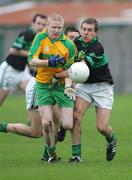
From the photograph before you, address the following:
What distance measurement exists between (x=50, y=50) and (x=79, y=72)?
671mm

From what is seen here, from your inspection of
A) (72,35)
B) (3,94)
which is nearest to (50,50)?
(72,35)

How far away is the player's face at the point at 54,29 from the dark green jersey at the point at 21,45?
6001 mm

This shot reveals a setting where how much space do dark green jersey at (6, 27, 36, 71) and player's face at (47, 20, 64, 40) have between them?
6.00m

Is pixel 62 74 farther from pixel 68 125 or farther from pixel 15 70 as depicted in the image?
pixel 15 70

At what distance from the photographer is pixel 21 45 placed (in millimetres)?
20078

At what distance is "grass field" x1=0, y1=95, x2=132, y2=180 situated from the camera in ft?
39.7

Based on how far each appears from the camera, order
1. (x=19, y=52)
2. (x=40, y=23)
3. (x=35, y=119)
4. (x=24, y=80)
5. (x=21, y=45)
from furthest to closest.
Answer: (x=24, y=80)
(x=19, y=52)
(x=21, y=45)
(x=40, y=23)
(x=35, y=119)

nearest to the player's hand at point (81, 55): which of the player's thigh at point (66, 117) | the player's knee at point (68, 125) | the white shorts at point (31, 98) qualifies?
the player's thigh at point (66, 117)

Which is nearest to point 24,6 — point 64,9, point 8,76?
point 64,9

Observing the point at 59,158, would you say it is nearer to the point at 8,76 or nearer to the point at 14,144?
the point at 14,144

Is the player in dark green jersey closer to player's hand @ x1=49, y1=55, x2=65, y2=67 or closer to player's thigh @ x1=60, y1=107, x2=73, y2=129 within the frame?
player's thigh @ x1=60, y1=107, x2=73, y2=129

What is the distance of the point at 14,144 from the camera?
16.5 m

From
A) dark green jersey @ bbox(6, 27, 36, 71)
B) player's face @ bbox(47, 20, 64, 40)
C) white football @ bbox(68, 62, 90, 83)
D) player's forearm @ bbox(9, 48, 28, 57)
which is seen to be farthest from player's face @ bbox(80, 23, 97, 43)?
player's forearm @ bbox(9, 48, 28, 57)

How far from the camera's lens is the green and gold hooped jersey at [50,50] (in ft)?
44.2
